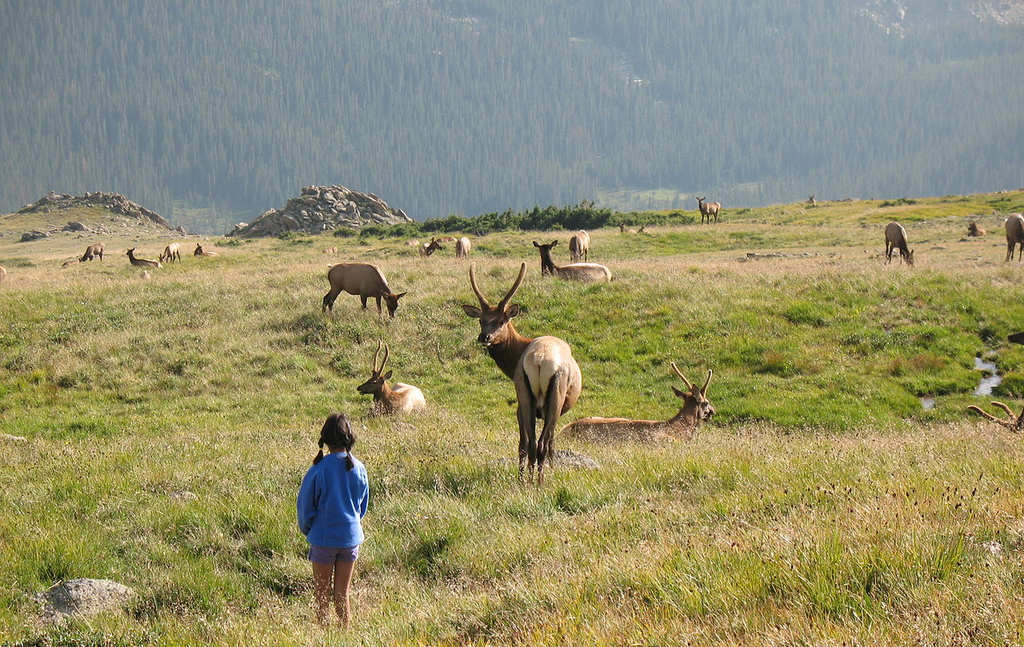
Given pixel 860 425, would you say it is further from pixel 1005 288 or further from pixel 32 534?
pixel 32 534

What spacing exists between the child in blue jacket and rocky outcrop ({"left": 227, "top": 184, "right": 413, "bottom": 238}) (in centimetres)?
7349

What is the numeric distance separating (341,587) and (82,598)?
2093mm

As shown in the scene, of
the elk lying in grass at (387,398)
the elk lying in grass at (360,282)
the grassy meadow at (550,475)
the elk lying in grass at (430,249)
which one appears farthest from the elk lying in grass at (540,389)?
the elk lying in grass at (430,249)

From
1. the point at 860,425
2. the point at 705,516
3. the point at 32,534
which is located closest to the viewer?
the point at 705,516

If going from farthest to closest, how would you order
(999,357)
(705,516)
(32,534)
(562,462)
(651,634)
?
(999,357) → (562,462) → (32,534) → (705,516) → (651,634)

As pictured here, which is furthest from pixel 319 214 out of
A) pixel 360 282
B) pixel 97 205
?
pixel 360 282

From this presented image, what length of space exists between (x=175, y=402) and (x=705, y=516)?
13543 millimetres

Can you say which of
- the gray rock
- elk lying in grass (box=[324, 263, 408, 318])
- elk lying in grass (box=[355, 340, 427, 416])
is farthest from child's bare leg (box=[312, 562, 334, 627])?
elk lying in grass (box=[324, 263, 408, 318])

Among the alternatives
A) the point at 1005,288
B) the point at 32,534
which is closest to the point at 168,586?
the point at 32,534

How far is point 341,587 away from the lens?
5684 millimetres

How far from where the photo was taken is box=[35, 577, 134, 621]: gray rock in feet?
19.4

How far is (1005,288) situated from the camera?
69.1ft

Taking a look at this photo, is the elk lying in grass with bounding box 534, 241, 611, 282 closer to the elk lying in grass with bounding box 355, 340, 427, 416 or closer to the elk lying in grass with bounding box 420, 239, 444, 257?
the elk lying in grass with bounding box 355, 340, 427, 416

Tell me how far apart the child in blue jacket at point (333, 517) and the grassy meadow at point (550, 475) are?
1.14ft
